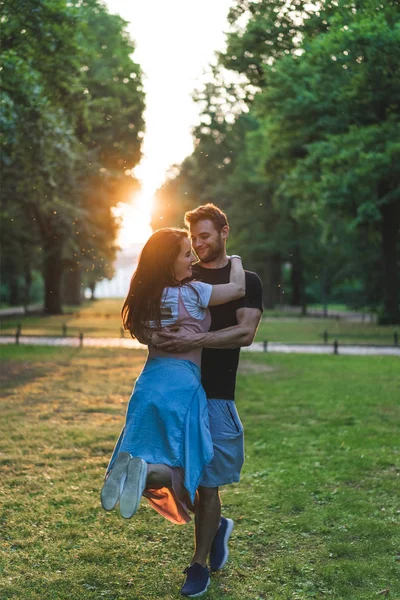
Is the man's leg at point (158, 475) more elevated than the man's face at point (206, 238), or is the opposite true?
the man's face at point (206, 238)

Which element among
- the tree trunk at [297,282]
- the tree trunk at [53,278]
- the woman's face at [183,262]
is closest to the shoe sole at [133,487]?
the woman's face at [183,262]

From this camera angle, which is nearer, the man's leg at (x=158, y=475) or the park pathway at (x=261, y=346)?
the man's leg at (x=158, y=475)

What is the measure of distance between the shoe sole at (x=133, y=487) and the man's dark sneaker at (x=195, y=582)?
2.76ft

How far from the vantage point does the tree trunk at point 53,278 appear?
3535cm

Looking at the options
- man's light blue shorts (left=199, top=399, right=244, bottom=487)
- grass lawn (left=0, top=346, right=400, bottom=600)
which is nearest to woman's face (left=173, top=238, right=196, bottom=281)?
man's light blue shorts (left=199, top=399, right=244, bottom=487)

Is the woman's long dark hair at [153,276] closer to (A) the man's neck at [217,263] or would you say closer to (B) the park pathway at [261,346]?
(A) the man's neck at [217,263]

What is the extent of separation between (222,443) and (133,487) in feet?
2.38

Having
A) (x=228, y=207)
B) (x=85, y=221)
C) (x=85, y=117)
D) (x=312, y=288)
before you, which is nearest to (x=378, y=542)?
(x=85, y=117)

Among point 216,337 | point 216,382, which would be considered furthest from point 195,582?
point 216,337

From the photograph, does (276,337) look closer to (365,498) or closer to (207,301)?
(365,498)

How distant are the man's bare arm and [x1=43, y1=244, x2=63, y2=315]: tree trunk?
3179 centimetres

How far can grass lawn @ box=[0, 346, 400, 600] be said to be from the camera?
14.6ft

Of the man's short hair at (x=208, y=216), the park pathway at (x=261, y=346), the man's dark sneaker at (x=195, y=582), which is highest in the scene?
the man's short hair at (x=208, y=216)

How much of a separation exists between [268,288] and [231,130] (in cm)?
1142
